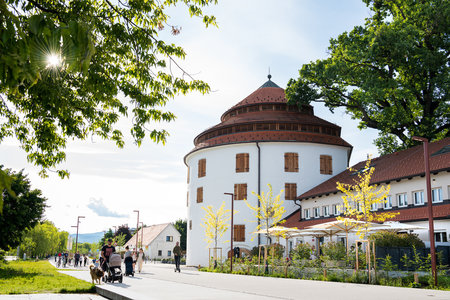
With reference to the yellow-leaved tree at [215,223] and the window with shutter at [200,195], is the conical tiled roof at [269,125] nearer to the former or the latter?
the window with shutter at [200,195]

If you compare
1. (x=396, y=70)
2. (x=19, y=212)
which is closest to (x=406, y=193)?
(x=396, y=70)

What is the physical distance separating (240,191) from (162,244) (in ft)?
150

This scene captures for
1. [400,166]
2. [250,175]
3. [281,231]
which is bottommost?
[281,231]

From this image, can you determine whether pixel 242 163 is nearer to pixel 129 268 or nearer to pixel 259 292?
pixel 129 268

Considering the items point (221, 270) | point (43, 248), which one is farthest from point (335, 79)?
point (43, 248)

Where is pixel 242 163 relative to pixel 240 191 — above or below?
above

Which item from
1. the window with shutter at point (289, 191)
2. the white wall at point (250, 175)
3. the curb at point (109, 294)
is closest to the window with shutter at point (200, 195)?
the white wall at point (250, 175)

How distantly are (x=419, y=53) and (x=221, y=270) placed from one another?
22.2 m

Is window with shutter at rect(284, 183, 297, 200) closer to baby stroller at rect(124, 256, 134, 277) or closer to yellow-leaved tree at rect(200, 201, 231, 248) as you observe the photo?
yellow-leaved tree at rect(200, 201, 231, 248)

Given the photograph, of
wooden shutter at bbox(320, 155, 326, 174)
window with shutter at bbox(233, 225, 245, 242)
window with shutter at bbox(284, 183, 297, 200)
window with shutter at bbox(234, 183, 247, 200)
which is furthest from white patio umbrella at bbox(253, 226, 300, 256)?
wooden shutter at bbox(320, 155, 326, 174)

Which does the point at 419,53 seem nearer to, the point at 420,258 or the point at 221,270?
the point at 420,258

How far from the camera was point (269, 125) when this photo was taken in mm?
41500

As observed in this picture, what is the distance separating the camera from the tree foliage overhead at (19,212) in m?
23.6

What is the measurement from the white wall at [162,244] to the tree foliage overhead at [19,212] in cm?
5542
